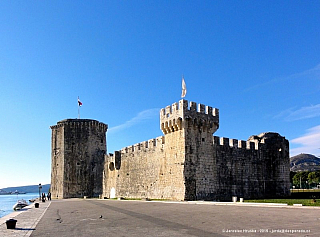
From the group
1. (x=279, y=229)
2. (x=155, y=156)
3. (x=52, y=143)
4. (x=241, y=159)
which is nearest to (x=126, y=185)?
(x=155, y=156)

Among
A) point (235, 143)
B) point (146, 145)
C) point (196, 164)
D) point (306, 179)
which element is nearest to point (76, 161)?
point (146, 145)

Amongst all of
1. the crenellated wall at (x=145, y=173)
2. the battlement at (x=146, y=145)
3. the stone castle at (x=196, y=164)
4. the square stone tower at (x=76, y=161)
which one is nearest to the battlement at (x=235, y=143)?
the stone castle at (x=196, y=164)

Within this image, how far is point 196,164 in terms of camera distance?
2562 cm

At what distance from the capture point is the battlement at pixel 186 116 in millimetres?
25609

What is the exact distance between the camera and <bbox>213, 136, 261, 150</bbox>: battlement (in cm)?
2761

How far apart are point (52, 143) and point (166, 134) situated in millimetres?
23546

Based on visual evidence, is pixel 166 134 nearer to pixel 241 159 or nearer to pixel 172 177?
pixel 172 177

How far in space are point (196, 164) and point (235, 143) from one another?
4.98 metres

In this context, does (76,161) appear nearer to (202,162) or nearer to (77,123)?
(77,123)

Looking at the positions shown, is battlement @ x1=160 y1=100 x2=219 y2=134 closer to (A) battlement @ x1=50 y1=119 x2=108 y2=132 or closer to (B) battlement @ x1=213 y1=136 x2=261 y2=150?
(B) battlement @ x1=213 y1=136 x2=261 y2=150

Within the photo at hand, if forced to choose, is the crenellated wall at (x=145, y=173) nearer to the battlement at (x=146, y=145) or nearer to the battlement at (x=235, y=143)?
the battlement at (x=146, y=145)

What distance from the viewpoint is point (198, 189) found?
2538 cm

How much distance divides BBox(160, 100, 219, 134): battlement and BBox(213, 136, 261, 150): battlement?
39.6 inches

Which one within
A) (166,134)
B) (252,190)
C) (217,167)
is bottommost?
(252,190)
